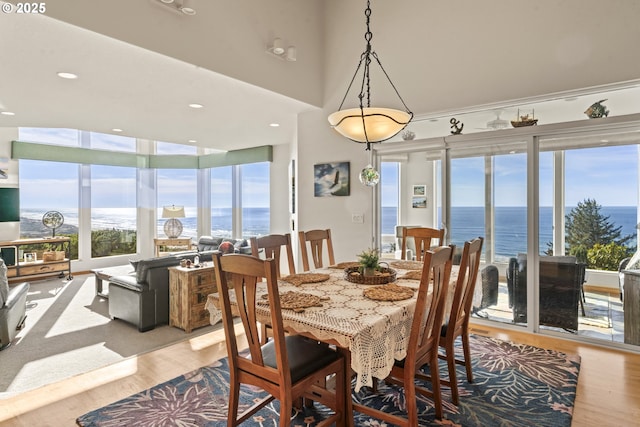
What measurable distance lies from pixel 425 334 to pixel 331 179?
2.97 m

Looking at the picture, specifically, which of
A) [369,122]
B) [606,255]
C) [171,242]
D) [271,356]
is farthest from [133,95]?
[606,255]

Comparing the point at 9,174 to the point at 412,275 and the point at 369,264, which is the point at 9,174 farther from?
the point at 412,275

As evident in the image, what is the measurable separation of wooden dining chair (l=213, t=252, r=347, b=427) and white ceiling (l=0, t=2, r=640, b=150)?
2.11 m

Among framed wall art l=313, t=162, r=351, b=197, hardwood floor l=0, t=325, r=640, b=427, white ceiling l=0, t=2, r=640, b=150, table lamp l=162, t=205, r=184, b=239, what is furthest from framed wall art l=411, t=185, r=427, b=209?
table lamp l=162, t=205, r=184, b=239

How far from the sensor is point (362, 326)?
1.62m

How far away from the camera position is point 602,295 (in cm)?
332

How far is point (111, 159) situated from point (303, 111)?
5.21 metres

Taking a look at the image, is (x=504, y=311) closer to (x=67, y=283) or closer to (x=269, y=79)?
(x=269, y=79)

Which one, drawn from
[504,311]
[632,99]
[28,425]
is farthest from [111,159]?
[632,99]

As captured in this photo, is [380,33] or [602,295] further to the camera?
[380,33]

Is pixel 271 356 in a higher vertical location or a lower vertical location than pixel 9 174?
lower

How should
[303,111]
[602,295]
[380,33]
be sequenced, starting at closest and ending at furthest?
[602,295] → [380,33] → [303,111]

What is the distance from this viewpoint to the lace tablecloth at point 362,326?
1566mm

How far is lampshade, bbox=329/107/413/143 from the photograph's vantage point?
2281 millimetres
